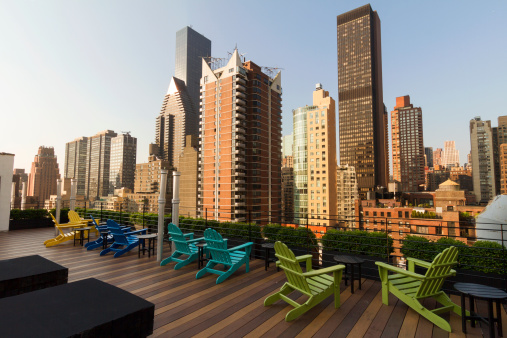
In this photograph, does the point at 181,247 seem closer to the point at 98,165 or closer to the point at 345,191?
the point at 345,191

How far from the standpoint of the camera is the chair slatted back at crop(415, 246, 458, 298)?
10.7 feet

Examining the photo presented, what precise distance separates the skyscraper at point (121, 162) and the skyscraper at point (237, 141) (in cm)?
10075

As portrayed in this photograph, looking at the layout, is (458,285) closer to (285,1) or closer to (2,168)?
(2,168)

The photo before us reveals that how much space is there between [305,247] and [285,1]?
22.8m

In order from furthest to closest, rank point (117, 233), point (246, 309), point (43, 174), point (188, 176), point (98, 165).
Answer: point (98, 165), point (43, 174), point (188, 176), point (117, 233), point (246, 309)

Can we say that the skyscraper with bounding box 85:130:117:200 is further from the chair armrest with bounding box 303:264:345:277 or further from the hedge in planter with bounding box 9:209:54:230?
the chair armrest with bounding box 303:264:345:277

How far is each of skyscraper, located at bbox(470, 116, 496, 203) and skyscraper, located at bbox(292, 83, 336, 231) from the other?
228 feet

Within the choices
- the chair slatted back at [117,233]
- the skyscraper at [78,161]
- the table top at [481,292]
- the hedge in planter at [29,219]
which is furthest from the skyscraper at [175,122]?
the table top at [481,292]

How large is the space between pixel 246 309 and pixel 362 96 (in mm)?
157896

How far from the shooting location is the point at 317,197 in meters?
92.7

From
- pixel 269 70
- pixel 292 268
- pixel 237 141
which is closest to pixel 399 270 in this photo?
pixel 292 268

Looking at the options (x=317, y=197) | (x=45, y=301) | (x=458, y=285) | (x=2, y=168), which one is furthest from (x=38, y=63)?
(x=317, y=197)

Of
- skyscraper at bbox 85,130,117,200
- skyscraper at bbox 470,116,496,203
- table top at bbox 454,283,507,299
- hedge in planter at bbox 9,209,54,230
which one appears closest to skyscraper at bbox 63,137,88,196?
skyscraper at bbox 85,130,117,200

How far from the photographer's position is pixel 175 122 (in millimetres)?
169000
